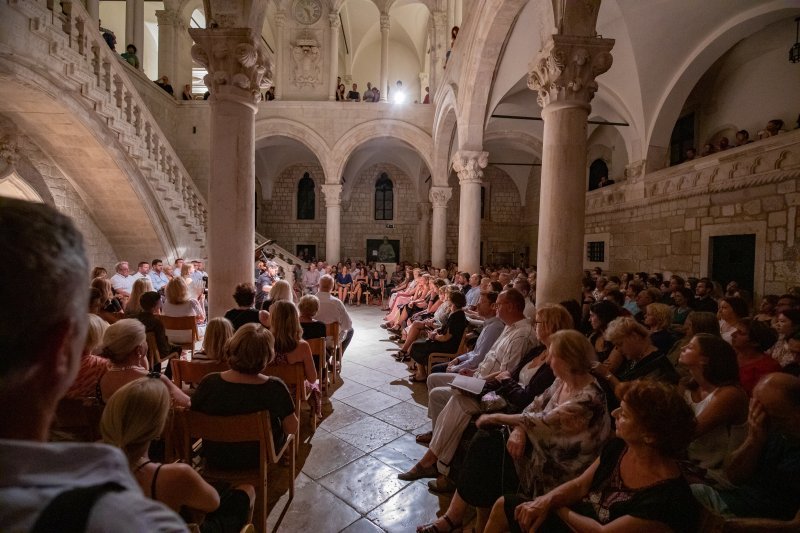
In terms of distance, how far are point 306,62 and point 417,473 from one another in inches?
629

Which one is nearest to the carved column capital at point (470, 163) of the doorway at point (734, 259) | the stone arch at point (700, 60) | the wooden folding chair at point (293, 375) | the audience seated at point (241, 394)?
the stone arch at point (700, 60)

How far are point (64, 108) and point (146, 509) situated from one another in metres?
9.21

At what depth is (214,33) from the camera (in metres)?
4.41

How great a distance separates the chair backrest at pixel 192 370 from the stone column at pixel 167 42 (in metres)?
15.3

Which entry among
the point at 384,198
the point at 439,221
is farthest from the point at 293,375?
the point at 384,198

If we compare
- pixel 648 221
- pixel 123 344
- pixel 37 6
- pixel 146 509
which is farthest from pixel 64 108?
pixel 648 221

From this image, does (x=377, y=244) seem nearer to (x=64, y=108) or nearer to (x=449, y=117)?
(x=449, y=117)

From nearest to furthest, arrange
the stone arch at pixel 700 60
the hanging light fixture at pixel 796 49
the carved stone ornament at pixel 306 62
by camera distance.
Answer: the hanging light fixture at pixel 796 49, the stone arch at pixel 700 60, the carved stone ornament at pixel 306 62

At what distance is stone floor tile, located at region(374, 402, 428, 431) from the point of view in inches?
154

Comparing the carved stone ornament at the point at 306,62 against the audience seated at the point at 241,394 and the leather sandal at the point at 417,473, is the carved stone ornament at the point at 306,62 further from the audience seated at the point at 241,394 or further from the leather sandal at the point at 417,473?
the leather sandal at the point at 417,473

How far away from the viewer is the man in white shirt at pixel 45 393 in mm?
495

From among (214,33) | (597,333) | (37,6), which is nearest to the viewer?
(597,333)

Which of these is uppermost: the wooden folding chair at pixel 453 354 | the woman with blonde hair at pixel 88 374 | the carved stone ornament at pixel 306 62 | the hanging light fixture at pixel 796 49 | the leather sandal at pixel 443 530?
the carved stone ornament at pixel 306 62

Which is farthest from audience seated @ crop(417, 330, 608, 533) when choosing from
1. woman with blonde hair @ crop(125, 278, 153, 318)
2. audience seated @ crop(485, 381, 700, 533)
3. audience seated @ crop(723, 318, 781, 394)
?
woman with blonde hair @ crop(125, 278, 153, 318)
